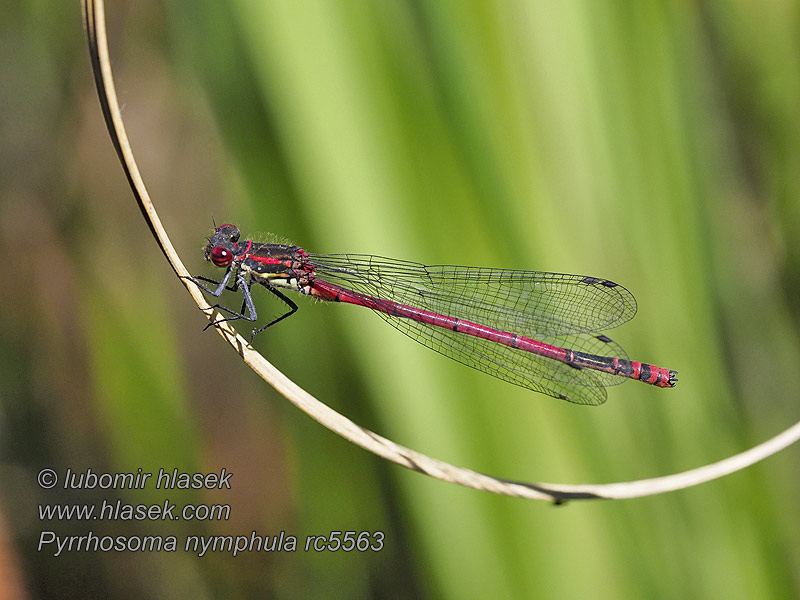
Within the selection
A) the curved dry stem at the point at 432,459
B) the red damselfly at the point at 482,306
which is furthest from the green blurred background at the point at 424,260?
the curved dry stem at the point at 432,459

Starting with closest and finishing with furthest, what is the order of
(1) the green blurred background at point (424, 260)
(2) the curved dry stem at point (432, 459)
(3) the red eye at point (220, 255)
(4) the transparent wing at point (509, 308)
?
1. (2) the curved dry stem at point (432, 459)
2. (1) the green blurred background at point (424, 260)
3. (4) the transparent wing at point (509, 308)
4. (3) the red eye at point (220, 255)

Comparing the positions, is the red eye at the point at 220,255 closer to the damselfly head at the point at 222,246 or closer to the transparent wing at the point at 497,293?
the damselfly head at the point at 222,246

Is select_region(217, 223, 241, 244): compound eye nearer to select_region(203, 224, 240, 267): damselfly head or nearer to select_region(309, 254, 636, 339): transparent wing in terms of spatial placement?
select_region(203, 224, 240, 267): damselfly head

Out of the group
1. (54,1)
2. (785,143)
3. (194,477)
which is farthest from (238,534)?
(785,143)

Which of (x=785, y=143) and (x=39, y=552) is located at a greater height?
(x=785, y=143)

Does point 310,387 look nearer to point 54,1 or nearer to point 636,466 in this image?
point 636,466

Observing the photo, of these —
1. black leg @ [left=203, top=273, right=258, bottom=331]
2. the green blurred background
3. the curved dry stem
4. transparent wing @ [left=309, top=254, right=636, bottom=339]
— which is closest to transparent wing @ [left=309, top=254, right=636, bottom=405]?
transparent wing @ [left=309, top=254, right=636, bottom=339]

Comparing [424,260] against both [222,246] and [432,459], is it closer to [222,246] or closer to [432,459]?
[432,459]

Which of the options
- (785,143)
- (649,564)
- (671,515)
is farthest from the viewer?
(785,143)
